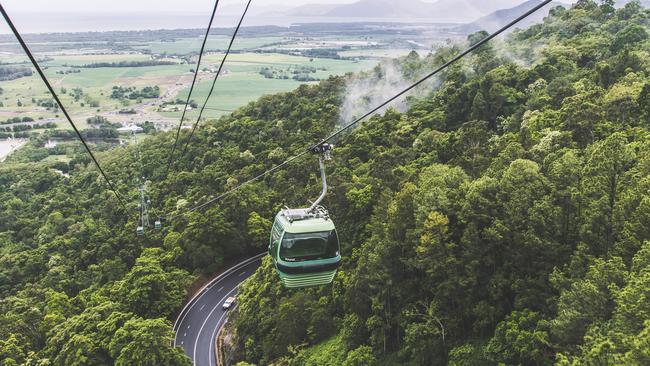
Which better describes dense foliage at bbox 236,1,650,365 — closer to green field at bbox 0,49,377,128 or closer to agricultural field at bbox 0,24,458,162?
agricultural field at bbox 0,24,458,162


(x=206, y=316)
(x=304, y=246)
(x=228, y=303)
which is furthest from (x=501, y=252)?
(x=206, y=316)

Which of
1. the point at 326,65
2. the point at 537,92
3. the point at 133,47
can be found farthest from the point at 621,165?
the point at 133,47

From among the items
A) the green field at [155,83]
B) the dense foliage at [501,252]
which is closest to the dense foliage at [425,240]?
the dense foliage at [501,252]

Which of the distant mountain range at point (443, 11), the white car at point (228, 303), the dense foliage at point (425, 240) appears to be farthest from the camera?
the distant mountain range at point (443, 11)

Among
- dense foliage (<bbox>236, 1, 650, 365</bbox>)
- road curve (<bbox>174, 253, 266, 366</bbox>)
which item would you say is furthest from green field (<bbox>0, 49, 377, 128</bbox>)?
dense foliage (<bbox>236, 1, 650, 365</bbox>)

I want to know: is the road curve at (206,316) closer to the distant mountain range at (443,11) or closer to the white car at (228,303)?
the white car at (228,303)

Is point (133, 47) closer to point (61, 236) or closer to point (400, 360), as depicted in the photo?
point (61, 236)

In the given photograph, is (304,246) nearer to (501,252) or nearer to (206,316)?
(501,252)

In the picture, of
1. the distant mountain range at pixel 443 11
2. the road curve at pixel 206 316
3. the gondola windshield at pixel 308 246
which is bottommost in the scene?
the road curve at pixel 206 316
